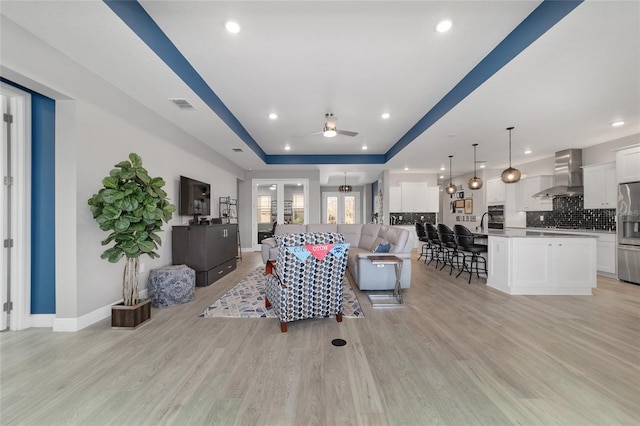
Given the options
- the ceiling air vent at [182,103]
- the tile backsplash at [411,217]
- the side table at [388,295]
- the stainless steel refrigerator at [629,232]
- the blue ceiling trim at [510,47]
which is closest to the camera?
the blue ceiling trim at [510,47]

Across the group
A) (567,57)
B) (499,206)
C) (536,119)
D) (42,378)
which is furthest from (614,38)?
(499,206)

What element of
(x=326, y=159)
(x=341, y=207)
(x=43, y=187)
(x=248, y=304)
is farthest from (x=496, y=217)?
(x=43, y=187)

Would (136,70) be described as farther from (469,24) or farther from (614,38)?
(614,38)

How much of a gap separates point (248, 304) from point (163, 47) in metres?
2.98

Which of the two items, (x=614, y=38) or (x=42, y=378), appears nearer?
(x=42, y=378)

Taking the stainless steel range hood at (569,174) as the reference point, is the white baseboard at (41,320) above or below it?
below

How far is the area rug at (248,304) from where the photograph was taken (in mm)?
3096

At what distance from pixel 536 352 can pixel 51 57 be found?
16.4 feet

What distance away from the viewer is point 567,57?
2.34m

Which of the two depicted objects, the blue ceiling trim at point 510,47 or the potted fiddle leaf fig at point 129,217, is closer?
the blue ceiling trim at point 510,47

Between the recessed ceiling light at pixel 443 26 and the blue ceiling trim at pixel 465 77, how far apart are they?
0.62 metres

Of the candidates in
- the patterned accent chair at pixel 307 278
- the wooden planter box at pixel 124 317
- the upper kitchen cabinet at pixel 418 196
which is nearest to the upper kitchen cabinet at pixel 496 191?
the upper kitchen cabinet at pixel 418 196

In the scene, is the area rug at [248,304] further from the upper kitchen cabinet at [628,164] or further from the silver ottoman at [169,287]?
the upper kitchen cabinet at [628,164]

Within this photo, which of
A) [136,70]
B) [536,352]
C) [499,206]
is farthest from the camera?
[499,206]
